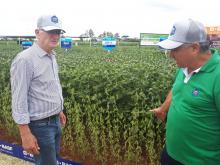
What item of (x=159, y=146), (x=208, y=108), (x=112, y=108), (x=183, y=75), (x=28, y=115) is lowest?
(x=159, y=146)

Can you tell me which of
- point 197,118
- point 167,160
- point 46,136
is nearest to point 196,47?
point 197,118

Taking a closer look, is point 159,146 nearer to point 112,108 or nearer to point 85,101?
point 112,108

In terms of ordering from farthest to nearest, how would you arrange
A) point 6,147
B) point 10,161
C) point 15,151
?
point 6,147, point 15,151, point 10,161

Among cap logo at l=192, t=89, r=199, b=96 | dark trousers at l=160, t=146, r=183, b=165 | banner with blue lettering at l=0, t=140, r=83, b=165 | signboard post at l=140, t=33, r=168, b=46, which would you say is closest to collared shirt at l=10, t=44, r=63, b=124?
dark trousers at l=160, t=146, r=183, b=165

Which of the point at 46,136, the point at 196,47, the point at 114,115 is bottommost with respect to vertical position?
the point at 114,115

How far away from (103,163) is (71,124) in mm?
728

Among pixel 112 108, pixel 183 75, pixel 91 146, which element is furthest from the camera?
pixel 91 146

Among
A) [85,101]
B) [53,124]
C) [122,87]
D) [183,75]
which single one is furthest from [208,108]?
[85,101]

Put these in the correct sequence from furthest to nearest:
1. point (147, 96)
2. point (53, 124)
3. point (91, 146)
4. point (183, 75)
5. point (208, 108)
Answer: point (91, 146) < point (147, 96) < point (53, 124) < point (183, 75) < point (208, 108)

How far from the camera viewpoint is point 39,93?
317 cm

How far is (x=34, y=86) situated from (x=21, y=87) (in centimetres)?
14

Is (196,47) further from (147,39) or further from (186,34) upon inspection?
(147,39)

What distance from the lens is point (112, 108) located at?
4.57 meters

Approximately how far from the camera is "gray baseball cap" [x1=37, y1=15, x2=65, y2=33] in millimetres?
3121
